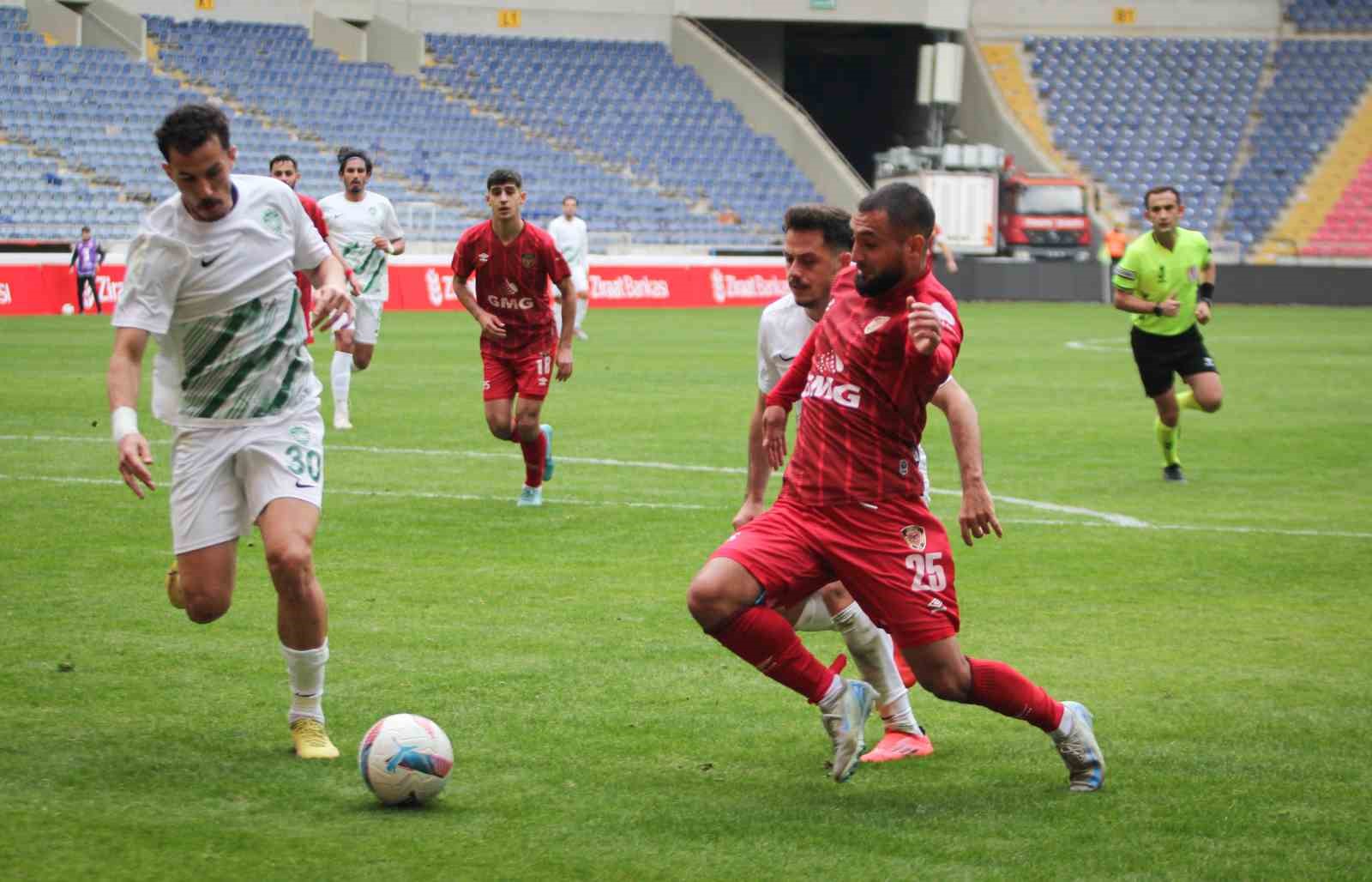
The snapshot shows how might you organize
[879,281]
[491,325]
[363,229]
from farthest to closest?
1. [363,229]
2. [491,325]
3. [879,281]

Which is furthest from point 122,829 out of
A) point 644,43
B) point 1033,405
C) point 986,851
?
point 644,43

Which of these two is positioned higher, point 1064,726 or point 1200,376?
point 1200,376

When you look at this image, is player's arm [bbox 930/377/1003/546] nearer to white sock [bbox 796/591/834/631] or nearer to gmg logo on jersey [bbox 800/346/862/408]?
gmg logo on jersey [bbox 800/346/862/408]

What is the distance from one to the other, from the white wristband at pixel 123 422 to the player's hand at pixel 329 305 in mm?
700

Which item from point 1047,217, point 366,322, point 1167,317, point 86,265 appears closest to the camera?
point 1167,317

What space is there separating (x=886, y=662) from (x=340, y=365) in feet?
35.7

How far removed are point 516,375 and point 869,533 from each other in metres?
7.26

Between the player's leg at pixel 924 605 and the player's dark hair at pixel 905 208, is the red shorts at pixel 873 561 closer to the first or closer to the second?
the player's leg at pixel 924 605

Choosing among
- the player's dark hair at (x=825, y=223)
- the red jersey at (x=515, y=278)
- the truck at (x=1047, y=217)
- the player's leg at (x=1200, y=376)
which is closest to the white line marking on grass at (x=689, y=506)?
the red jersey at (x=515, y=278)

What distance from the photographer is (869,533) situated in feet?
18.7

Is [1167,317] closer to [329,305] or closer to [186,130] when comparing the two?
[329,305]

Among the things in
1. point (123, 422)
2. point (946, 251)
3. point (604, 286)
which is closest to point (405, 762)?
point (123, 422)

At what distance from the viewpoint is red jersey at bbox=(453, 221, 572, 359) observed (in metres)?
12.5

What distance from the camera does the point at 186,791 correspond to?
Result: 565cm
